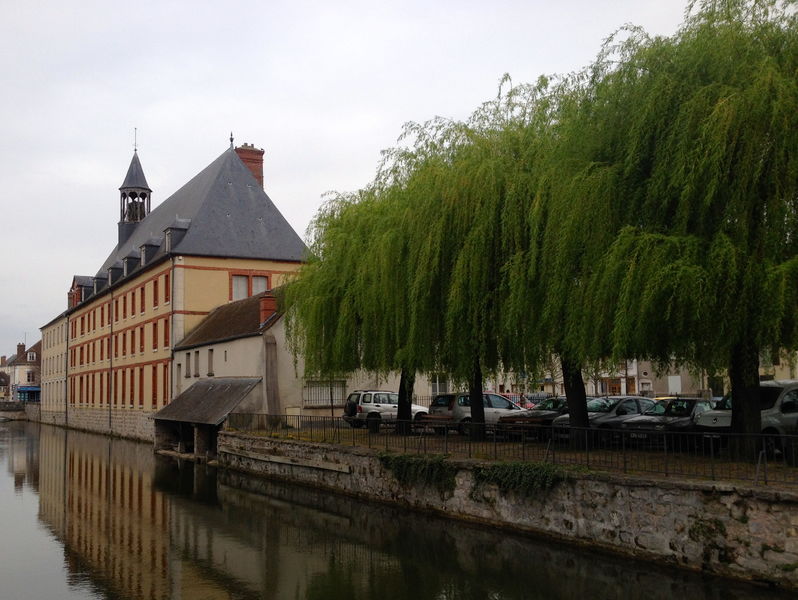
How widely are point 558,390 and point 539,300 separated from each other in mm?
47393

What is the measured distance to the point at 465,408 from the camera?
2495 centimetres

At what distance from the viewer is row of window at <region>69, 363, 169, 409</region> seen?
38.9 meters

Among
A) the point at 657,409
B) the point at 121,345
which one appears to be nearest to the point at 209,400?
the point at 657,409

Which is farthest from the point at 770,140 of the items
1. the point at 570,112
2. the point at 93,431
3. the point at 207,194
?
the point at 93,431

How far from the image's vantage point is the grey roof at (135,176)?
182 ft

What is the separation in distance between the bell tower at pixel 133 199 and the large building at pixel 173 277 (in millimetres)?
2320

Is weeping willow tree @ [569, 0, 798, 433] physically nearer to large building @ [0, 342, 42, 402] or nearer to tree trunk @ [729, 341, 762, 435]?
tree trunk @ [729, 341, 762, 435]

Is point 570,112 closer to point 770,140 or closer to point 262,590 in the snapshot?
point 770,140

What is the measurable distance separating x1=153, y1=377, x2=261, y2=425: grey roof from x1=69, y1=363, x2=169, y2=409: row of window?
5.86 meters

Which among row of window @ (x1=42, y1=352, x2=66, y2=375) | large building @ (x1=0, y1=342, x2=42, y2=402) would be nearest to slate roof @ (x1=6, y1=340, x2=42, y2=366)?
large building @ (x1=0, y1=342, x2=42, y2=402)

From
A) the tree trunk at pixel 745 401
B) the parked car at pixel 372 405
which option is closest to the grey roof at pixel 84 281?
the parked car at pixel 372 405

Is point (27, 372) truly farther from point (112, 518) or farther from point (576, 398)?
point (576, 398)

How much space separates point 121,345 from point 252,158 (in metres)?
13.7

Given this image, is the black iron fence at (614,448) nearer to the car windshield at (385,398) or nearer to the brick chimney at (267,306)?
the car windshield at (385,398)
